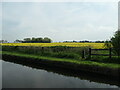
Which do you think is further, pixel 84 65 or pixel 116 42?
pixel 116 42

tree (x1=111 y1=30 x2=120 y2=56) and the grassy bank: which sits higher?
tree (x1=111 y1=30 x2=120 y2=56)

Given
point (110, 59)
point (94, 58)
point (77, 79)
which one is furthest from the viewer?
point (94, 58)

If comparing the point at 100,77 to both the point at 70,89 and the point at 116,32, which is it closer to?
the point at 70,89

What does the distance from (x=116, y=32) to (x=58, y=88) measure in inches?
334

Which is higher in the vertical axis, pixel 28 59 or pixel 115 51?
pixel 115 51

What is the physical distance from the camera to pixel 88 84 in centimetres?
931

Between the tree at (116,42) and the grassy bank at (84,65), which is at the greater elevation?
the tree at (116,42)

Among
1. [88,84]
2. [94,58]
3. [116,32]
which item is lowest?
[88,84]

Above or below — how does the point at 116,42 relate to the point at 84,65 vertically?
above

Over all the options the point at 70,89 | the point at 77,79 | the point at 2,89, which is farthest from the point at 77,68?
the point at 2,89

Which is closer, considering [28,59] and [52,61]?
[52,61]

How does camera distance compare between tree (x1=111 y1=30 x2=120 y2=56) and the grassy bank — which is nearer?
the grassy bank

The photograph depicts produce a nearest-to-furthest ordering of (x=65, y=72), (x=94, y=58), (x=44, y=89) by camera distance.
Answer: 1. (x=44, y=89)
2. (x=65, y=72)
3. (x=94, y=58)

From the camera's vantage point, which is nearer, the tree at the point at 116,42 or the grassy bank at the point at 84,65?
the grassy bank at the point at 84,65
